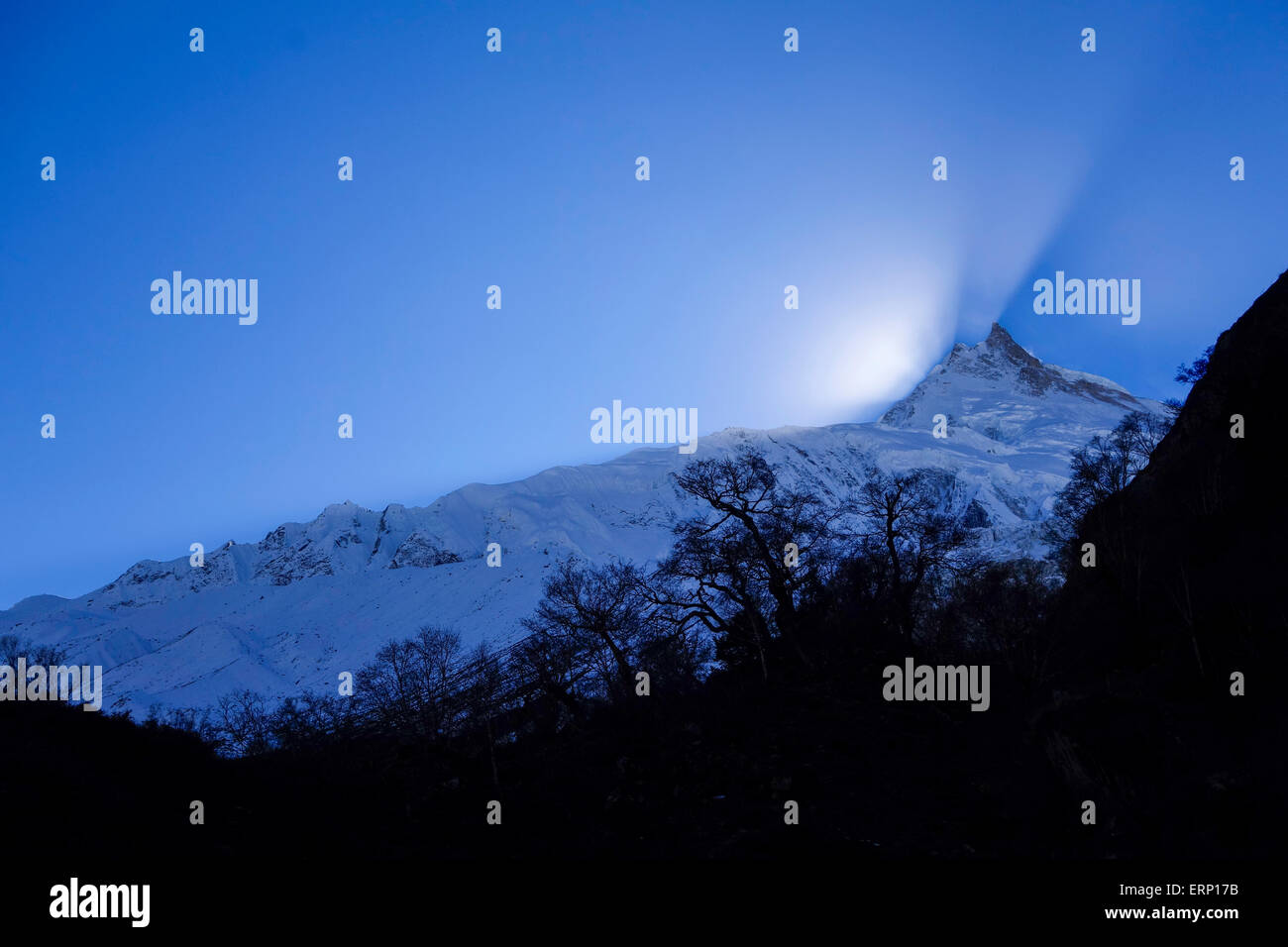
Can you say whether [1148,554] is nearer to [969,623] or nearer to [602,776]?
[969,623]

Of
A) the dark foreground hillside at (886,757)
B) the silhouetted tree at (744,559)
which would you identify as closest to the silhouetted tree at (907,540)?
the dark foreground hillside at (886,757)

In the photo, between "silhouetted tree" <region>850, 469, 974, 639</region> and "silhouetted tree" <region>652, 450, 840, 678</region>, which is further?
"silhouetted tree" <region>850, 469, 974, 639</region>

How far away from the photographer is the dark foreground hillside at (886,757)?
38.8 feet

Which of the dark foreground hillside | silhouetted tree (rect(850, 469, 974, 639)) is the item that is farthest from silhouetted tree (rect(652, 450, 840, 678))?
silhouetted tree (rect(850, 469, 974, 639))

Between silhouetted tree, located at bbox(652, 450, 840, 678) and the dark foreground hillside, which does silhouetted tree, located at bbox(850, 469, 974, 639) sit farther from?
silhouetted tree, located at bbox(652, 450, 840, 678)

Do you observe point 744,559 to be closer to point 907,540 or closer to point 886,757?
point 907,540

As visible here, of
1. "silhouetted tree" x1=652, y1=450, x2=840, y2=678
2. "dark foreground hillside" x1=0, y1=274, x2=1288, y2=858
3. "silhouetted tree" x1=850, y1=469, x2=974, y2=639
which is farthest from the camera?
"silhouetted tree" x1=850, y1=469, x2=974, y2=639

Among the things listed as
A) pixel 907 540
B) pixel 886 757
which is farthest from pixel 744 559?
pixel 886 757

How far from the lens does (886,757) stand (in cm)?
1705

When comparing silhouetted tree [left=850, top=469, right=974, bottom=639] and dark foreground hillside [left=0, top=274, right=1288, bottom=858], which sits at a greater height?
silhouetted tree [left=850, top=469, right=974, bottom=639]

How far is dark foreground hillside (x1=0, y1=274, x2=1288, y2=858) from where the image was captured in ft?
38.8

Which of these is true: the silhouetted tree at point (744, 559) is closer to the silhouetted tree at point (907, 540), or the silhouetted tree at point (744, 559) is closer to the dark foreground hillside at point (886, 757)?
the dark foreground hillside at point (886, 757)
